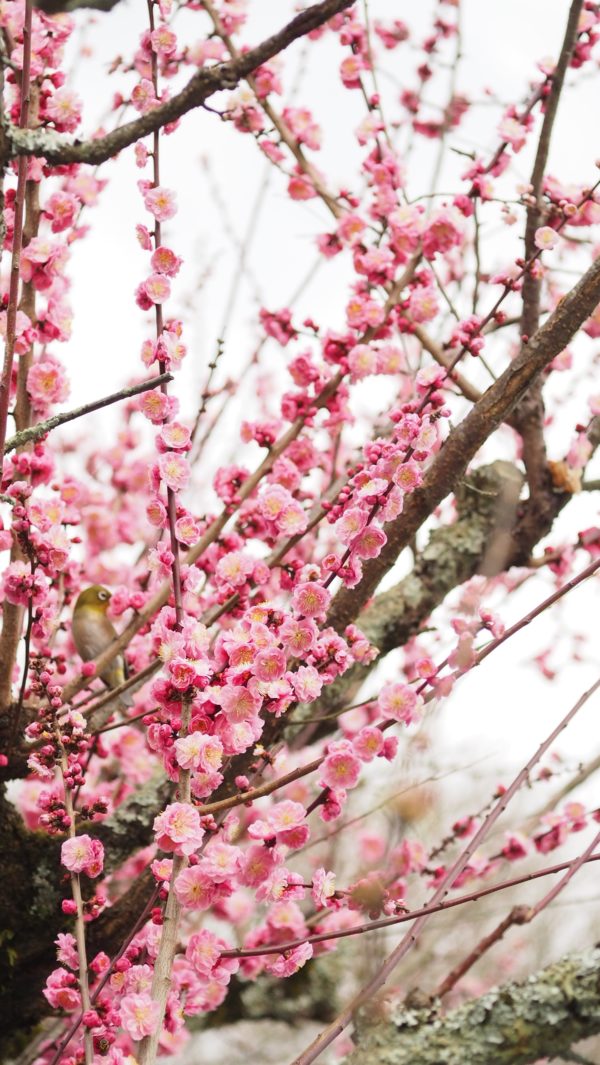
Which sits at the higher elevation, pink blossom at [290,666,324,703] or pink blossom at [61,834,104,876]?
pink blossom at [290,666,324,703]

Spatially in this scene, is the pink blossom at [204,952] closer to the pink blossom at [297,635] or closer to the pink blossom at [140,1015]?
the pink blossom at [140,1015]

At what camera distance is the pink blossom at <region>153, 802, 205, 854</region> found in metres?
1.50

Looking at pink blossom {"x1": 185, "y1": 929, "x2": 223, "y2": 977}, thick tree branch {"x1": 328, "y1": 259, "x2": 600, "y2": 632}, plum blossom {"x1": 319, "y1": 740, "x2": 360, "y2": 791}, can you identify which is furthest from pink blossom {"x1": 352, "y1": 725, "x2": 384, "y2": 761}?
thick tree branch {"x1": 328, "y1": 259, "x2": 600, "y2": 632}

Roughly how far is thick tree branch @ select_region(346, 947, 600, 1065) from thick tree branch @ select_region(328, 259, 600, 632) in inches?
44.2

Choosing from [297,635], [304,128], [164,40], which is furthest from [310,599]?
[304,128]

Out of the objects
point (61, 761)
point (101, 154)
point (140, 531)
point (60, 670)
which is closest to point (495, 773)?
point (140, 531)

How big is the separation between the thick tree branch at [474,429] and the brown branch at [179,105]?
76 centimetres

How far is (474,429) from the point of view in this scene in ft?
6.68

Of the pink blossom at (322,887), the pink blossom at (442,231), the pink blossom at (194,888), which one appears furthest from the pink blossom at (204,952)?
the pink blossom at (442,231)

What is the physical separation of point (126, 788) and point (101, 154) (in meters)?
2.44

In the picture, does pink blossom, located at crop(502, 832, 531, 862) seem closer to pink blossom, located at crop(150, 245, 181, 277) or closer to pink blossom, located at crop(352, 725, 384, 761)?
pink blossom, located at crop(352, 725, 384, 761)

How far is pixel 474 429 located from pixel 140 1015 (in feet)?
4.19

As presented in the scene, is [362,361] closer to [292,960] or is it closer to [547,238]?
[547,238]

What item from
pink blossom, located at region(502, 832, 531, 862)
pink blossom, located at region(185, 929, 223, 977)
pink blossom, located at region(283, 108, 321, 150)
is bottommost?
pink blossom, located at region(185, 929, 223, 977)
